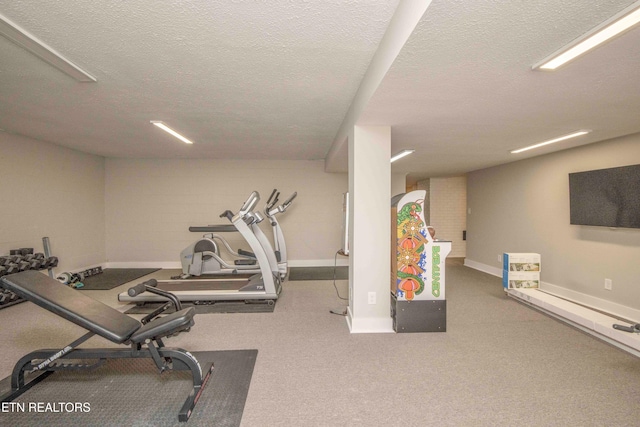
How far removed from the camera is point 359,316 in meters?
3.14

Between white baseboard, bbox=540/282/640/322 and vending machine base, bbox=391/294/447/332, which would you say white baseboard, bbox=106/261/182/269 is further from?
white baseboard, bbox=540/282/640/322

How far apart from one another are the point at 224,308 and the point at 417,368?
2491 mm

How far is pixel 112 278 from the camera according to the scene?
5.47 metres

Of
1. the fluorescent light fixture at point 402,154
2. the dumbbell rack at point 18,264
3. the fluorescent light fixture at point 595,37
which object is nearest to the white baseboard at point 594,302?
the fluorescent light fixture at point 402,154

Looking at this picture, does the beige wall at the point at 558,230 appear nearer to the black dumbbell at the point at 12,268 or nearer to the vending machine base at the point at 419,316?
the vending machine base at the point at 419,316

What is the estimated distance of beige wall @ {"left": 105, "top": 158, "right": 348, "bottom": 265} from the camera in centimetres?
645

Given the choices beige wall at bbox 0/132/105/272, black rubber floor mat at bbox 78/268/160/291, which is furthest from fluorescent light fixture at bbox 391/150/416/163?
beige wall at bbox 0/132/105/272

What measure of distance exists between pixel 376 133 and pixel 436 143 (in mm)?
1337

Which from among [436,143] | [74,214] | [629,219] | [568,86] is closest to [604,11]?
[568,86]

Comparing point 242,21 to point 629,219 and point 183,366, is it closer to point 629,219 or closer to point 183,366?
point 183,366

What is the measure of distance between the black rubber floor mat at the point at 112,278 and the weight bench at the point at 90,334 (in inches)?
120

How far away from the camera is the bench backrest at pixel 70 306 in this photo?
6.26ft

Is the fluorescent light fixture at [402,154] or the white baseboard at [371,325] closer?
the white baseboard at [371,325]

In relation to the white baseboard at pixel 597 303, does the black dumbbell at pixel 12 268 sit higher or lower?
higher
